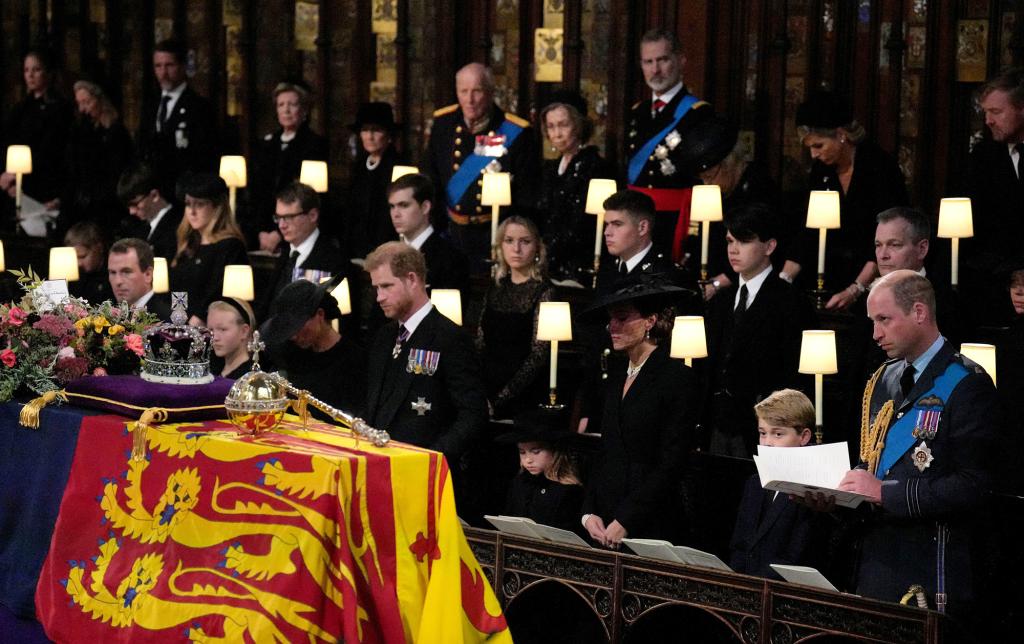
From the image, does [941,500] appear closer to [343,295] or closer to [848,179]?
[848,179]

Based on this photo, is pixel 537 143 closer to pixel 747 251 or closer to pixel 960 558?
pixel 747 251

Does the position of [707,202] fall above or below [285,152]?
below

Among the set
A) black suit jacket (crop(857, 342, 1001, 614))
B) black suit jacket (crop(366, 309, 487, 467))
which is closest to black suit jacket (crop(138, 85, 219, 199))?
black suit jacket (crop(366, 309, 487, 467))

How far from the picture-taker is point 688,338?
6.50 m

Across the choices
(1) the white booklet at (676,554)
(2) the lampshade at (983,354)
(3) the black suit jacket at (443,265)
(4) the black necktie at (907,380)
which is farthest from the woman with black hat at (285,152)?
(4) the black necktie at (907,380)

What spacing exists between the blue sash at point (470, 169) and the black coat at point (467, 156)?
20 mm

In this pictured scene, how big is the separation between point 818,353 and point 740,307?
1.99ft

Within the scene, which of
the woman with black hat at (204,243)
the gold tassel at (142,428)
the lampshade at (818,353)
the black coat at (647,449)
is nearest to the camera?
the gold tassel at (142,428)

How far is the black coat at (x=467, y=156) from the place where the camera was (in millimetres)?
8695

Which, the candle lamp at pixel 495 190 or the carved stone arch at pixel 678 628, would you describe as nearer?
the carved stone arch at pixel 678 628

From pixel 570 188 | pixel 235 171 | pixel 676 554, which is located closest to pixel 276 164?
pixel 235 171

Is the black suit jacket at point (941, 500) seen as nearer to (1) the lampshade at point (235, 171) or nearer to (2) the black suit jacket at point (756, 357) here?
(2) the black suit jacket at point (756, 357)

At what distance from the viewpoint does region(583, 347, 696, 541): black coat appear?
5.30 m

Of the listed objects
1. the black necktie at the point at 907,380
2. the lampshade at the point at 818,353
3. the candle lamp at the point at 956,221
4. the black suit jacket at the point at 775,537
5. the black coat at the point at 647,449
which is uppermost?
the candle lamp at the point at 956,221
